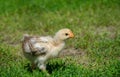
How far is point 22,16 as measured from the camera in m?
12.8

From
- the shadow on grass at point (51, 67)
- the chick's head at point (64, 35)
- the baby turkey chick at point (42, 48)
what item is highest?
the chick's head at point (64, 35)

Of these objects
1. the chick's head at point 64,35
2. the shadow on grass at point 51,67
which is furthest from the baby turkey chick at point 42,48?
the shadow on grass at point 51,67

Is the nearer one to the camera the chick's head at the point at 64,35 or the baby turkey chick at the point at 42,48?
the baby turkey chick at the point at 42,48

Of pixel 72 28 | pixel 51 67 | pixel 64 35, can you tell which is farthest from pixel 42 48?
pixel 72 28

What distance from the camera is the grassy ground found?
8.46m

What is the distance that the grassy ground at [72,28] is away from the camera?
8.46 metres

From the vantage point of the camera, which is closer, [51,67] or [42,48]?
[42,48]

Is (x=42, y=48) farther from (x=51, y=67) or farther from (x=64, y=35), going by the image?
(x=51, y=67)

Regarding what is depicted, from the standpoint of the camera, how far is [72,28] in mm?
11547

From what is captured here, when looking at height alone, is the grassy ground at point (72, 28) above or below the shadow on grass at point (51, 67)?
above

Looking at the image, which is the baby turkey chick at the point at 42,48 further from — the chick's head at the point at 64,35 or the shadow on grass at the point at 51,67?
the shadow on grass at the point at 51,67

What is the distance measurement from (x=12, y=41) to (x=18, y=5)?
9.08ft

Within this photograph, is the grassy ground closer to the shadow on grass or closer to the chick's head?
the shadow on grass

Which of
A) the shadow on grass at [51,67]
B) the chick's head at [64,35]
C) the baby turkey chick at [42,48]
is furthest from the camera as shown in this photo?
the shadow on grass at [51,67]
